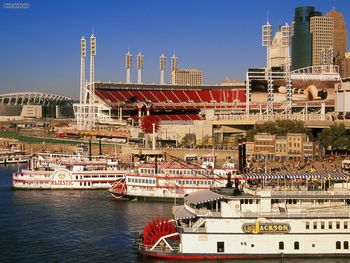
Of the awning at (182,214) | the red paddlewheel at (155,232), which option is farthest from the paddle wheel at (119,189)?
the red paddlewheel at (155,232)

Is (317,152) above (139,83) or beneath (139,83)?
beneath

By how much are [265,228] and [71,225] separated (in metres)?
14.4

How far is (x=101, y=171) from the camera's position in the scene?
57719 millimetres

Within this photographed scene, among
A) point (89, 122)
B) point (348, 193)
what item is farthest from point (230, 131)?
point (348, 193)

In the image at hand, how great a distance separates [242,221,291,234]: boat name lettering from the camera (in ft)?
96.5

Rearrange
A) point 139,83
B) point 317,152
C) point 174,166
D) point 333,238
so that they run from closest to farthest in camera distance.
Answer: point 333,238 → point 174,166 → point 317,152 → point 139,83

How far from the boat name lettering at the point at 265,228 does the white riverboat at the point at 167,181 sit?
1857 cm

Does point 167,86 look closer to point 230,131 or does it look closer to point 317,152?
point 230,131

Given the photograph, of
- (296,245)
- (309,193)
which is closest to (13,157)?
(309,193)

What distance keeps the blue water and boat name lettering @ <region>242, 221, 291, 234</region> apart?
4.46 ft

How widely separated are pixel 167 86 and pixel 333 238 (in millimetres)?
104678

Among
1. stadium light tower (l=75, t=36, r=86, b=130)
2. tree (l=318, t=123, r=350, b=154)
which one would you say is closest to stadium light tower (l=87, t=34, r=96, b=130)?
stadium light tower (l=75, t=36, r=86, b=130)

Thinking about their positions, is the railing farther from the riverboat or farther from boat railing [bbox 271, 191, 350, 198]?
boat railing [bbox 271, 191, 350, 198]

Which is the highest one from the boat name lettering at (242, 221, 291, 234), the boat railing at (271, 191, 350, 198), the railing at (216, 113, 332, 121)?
the railing at (216, 113, 332, 121)
